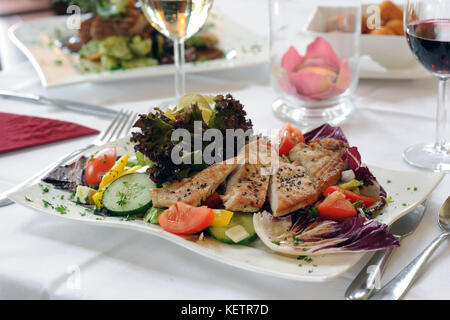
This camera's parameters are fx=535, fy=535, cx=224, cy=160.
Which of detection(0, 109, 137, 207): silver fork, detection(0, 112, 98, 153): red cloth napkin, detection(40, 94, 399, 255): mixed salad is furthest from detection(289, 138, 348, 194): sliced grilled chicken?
detection(0, 112, 98, 153): red cloth napkin

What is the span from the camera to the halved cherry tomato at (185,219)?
1415 millimetres

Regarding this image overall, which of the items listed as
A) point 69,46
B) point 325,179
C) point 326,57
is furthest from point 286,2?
point 69,46

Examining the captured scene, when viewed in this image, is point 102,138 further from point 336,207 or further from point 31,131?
point 336,207

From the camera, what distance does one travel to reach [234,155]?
1705 millimetres

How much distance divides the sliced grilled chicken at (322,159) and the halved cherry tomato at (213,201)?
0.29 m

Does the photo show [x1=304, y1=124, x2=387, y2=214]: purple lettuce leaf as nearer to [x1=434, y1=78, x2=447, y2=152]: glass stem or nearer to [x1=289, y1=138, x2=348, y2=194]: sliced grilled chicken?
[x1=289, y1=138, x2=348, y2=194]: sliced grilled chicken

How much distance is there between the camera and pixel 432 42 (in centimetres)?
183

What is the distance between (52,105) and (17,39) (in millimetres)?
935

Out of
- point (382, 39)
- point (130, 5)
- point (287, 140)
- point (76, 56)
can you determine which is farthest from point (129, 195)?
point (130, 5)

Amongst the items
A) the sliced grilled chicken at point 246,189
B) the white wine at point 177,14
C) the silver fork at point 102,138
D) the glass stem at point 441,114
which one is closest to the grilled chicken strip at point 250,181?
the sliced grilled chicken at point 246,189

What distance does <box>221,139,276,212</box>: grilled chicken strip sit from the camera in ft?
4.87

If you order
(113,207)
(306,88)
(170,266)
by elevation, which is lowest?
(170,266)

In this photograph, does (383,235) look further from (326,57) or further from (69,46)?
(69,46)

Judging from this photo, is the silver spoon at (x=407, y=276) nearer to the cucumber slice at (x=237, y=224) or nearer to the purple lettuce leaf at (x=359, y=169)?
the purple lettuce leaf at (x=359, y=169)
